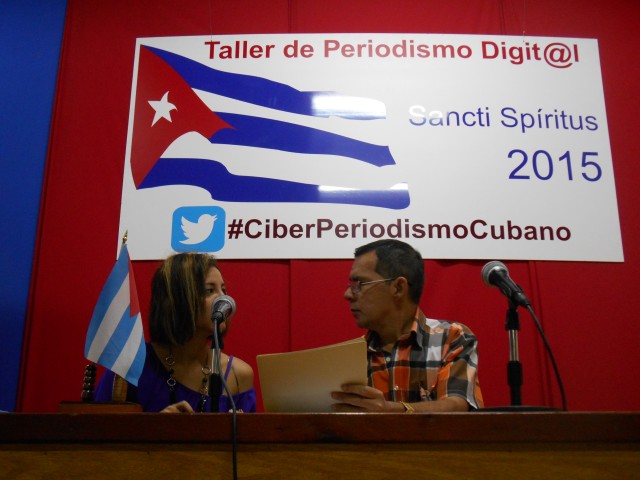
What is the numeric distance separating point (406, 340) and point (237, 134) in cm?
124

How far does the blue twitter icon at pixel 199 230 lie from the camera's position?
2.48 meters

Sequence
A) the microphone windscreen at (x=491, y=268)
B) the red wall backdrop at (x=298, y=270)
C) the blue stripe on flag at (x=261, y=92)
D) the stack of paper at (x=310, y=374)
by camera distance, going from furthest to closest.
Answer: the blue stripe on flag at (x=261, y=92), the red wall backdrop at (x=298, y=270), the microphone windscreen at (x=491, y=268), the stack of paper at (x=310, y=374)

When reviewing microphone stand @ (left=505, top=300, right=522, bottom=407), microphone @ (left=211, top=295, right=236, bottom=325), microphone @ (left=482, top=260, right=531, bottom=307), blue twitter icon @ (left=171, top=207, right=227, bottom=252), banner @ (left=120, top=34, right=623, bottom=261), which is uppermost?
banner @ (left=120, top=34, right=623, bottom=261)

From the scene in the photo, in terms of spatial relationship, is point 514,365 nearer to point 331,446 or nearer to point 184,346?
point 331,446

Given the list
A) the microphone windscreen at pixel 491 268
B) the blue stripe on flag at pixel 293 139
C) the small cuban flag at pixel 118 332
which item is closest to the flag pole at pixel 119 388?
the small cuban flag at pixel 118 332

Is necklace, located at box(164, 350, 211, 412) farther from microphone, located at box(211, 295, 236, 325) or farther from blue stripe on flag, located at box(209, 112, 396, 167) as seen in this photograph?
blue stripe on flag, located at box(209, 112, 396, 167)

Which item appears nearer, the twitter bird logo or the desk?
the desk

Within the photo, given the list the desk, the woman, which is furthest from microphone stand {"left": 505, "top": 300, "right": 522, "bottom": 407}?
the woman

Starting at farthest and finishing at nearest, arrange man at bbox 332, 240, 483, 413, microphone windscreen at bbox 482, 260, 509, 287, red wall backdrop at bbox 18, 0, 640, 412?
red wall backdrop at bbox 18, 0, 640, 412 < man at bbox 332, 240, 483, 413 < microphone windscreen at bbox 482, 260, 509, 287

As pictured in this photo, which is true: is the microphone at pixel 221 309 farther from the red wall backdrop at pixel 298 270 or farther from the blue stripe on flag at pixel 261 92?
the blue stripe on flag at pixel 261 92

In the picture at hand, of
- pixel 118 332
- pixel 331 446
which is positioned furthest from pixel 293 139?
pixel 331 446

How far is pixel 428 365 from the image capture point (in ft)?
5.89

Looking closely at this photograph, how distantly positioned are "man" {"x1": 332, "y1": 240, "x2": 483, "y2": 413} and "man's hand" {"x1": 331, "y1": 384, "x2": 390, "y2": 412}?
0.85 ft

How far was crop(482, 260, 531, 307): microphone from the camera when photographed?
1343 millimetres
